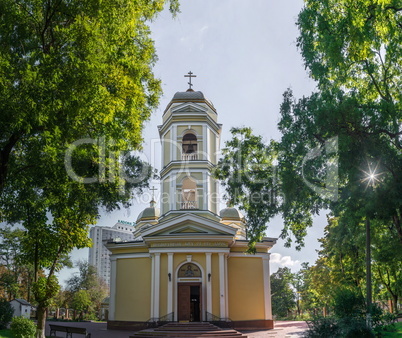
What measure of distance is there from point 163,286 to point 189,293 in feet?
5.13

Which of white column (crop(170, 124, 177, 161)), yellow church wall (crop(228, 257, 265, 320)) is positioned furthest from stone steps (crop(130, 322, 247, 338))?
white column (crop(170, 124, 177, 161))

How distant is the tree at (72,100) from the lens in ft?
28.4

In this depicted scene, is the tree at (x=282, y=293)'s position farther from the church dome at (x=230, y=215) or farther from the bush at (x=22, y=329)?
the bush at (x=22, y=329)

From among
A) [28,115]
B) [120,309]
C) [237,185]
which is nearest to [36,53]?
[28,115]

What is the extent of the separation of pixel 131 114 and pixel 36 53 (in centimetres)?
281

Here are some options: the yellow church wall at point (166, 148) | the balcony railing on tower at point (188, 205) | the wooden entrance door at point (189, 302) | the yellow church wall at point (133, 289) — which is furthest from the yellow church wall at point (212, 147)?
the wooden entrance door at point (189, 302)

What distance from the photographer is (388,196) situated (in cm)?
1140

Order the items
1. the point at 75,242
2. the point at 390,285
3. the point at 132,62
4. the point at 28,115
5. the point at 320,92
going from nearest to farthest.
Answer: the point at 28,115, the point at 132,62, the point at 320,92, the point at 75,242, the point at 390,285

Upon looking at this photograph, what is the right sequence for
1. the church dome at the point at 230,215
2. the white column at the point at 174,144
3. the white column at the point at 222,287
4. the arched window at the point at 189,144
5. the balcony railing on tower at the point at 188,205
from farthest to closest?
the church dome at the point at 230,215 < the arched window at the point at 189,144 < the white column at the point at 174,144 < the balcony railing on tower at the point at 188,205 < the white column at the point at 222,287

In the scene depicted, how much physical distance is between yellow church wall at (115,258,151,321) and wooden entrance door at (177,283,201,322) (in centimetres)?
228

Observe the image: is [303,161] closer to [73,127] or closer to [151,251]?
[73,127]

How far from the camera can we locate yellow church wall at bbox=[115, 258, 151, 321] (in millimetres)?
23906

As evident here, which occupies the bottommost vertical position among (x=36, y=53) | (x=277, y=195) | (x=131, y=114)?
(x=277, y=195)

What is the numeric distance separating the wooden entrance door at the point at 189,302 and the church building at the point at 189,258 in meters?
0.05
